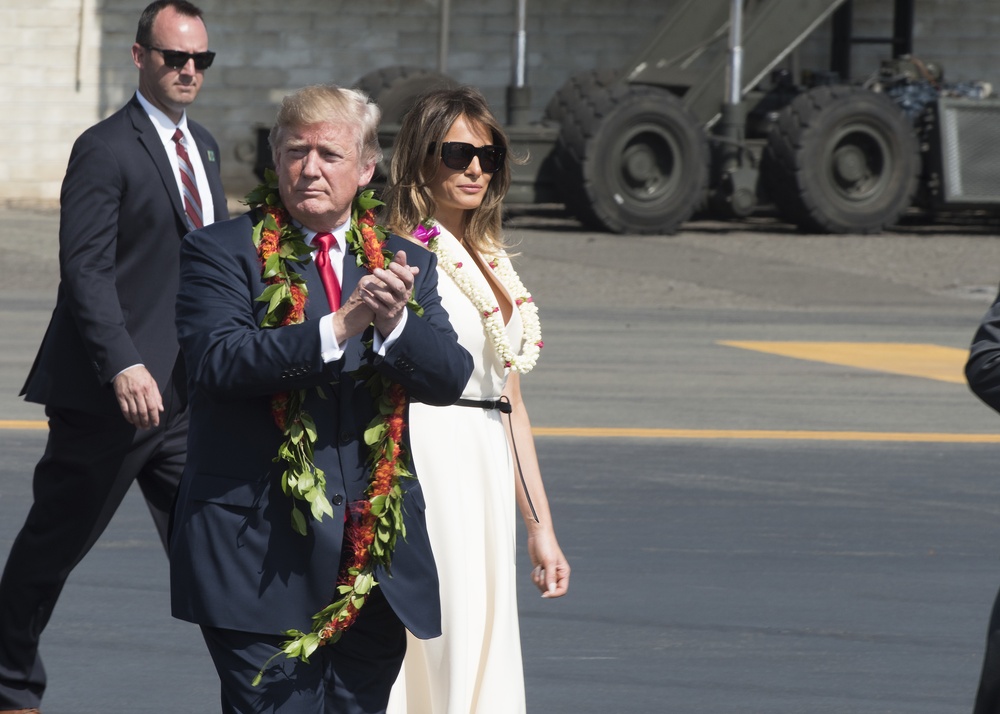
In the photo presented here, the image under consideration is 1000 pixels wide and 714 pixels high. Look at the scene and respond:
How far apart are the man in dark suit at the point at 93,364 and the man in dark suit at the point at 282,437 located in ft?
4.01

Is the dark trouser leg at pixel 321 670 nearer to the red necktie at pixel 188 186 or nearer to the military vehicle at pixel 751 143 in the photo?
the red necktie at pixel 188 186

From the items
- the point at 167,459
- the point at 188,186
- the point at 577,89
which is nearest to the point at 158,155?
the point at 188,186

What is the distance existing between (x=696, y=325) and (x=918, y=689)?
867 cm

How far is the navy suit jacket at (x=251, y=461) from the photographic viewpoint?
3.22 metres

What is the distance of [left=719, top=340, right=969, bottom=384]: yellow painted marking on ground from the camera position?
11.5m

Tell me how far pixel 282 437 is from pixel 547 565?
1.03m

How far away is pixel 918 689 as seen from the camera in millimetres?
5133

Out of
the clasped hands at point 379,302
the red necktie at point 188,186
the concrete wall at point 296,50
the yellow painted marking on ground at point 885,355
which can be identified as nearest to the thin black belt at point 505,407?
the clasped hands at point 379,302

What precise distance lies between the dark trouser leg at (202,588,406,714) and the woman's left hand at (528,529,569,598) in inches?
26.2

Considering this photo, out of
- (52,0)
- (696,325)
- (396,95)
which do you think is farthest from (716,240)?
(52,0)

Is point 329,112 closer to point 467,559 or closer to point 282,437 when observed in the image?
point 282,437

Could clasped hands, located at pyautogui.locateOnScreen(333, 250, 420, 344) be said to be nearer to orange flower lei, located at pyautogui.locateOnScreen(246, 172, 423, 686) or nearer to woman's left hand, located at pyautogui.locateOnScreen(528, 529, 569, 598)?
orange flower lei, located at pyautogui.locateOnScreen(246, 172, 423, 686)

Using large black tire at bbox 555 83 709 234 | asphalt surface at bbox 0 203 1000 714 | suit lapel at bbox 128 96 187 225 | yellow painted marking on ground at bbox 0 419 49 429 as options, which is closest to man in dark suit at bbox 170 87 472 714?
suit lapel at bbox 128 96 187 225

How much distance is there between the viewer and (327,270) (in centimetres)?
333
